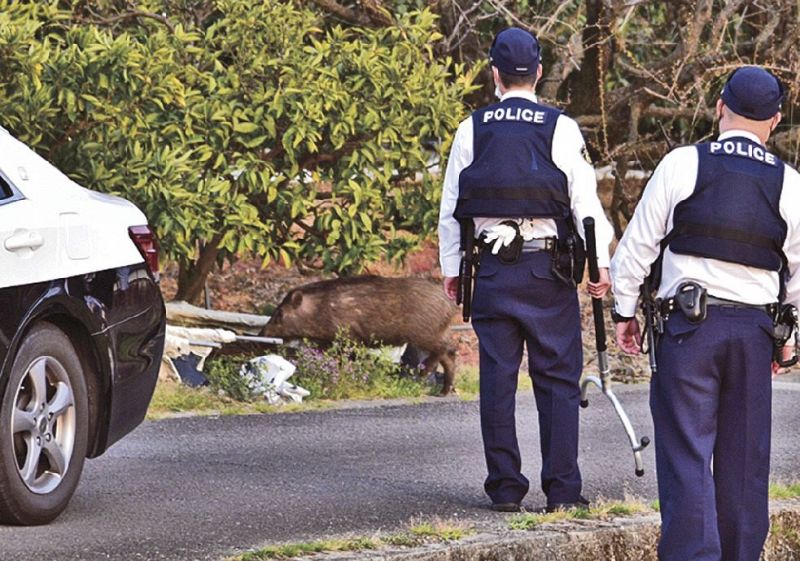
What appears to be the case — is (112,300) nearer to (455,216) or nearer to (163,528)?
(163,528)

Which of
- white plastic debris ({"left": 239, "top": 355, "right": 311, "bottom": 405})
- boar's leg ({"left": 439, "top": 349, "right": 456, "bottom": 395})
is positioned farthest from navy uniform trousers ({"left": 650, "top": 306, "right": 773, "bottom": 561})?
boar's leg ({"left": 439, "top": 349, "right": 456, "bottom": 395})

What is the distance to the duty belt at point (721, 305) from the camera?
18.7 feet

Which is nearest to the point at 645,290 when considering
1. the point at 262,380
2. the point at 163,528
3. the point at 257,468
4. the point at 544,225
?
the point at 544,225

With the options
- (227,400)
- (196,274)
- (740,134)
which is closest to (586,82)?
(196,274)

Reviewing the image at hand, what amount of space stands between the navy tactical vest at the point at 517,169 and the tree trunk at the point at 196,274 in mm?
5733

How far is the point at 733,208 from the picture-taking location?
564 cm

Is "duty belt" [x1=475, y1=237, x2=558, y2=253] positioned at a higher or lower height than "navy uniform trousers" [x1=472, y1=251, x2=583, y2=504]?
higher

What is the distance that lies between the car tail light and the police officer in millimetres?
1211

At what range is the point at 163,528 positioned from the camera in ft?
21.4

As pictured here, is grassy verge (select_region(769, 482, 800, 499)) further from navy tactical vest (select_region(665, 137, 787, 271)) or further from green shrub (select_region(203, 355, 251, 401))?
green shrub (select_region(203, 355, 251, 401))

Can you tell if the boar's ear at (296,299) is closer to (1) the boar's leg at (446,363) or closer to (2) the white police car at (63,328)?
(1) the boar's leg at (446,363)

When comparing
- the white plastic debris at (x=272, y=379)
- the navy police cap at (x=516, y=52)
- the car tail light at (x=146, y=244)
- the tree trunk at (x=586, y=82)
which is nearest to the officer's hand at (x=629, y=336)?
the navy police cap at (x=516, y=52)

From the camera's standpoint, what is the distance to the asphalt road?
6367 millimetres

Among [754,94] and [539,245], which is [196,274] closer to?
[539,245]
